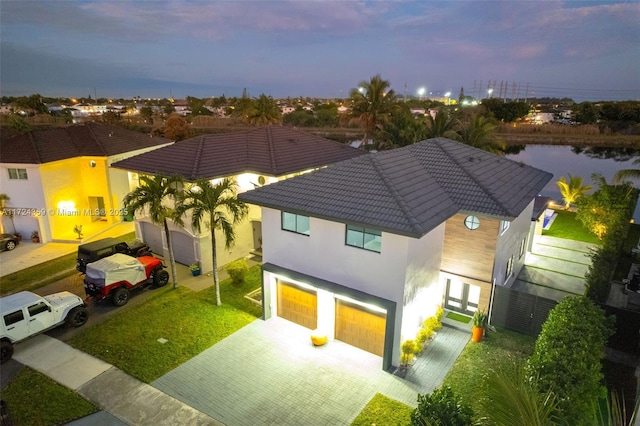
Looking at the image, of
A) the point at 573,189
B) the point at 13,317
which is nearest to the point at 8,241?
the point at 13,317

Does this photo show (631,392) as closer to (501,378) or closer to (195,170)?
(501,378)

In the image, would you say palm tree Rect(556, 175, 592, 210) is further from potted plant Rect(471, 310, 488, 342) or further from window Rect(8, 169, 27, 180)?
window Rect(8, 169, 27, 180)

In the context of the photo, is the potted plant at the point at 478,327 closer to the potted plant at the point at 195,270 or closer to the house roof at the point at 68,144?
the potted plant at the point at 195,270

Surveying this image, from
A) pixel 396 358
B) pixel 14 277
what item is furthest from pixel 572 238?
pixel 14 277

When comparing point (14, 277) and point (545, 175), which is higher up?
point (545, 175)

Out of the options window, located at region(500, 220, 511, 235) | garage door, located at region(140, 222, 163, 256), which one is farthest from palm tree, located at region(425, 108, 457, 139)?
garage door, located at region(140, 222, 163, 256)
